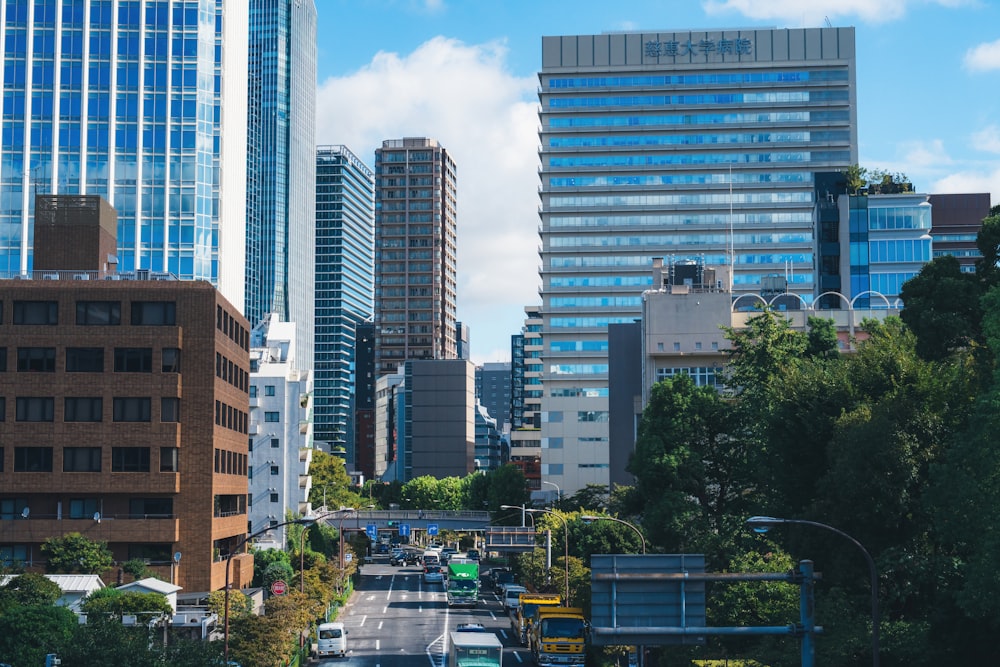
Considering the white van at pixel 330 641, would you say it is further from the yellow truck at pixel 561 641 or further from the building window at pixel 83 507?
→ the building window at pixel 83 507

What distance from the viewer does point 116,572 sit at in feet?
258

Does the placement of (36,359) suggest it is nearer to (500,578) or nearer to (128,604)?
(128,604)

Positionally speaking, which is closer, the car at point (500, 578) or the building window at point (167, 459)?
the building window at point (167, 459)

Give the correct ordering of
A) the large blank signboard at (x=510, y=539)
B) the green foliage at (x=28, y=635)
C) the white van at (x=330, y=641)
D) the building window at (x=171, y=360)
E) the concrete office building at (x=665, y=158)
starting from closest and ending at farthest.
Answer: the green foliage at (x=28, y=635), the white van at (x=330, y=641), the building window at (x=171, y=360), the large blank signboard at (x=510, y=539), the concrete office building at (x=665, y=158)

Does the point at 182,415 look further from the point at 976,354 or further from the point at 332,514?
the point at 332,514

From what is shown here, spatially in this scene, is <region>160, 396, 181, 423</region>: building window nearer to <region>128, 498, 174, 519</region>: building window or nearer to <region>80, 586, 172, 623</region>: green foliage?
<region>128, 498, 174, 519</region>: building window

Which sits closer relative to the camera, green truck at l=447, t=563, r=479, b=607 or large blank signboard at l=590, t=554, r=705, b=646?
large blank signboard at l=590, t=554, r=705, b=646

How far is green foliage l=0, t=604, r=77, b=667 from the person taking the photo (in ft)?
158

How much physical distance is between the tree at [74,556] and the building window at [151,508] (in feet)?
12.1

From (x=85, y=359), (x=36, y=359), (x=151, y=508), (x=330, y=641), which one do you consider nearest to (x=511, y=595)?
(x=151, y=508)

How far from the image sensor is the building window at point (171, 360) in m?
82.0

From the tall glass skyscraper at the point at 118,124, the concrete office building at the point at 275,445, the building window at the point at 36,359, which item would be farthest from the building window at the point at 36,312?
the concrete office building at the point at 275,445

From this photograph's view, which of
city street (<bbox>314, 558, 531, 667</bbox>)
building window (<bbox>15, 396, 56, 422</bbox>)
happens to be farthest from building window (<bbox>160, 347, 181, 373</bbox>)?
city street (<bbox>314, 558, 531, 667</bbox>)

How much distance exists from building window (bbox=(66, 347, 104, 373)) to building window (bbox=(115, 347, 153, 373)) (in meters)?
1.04
